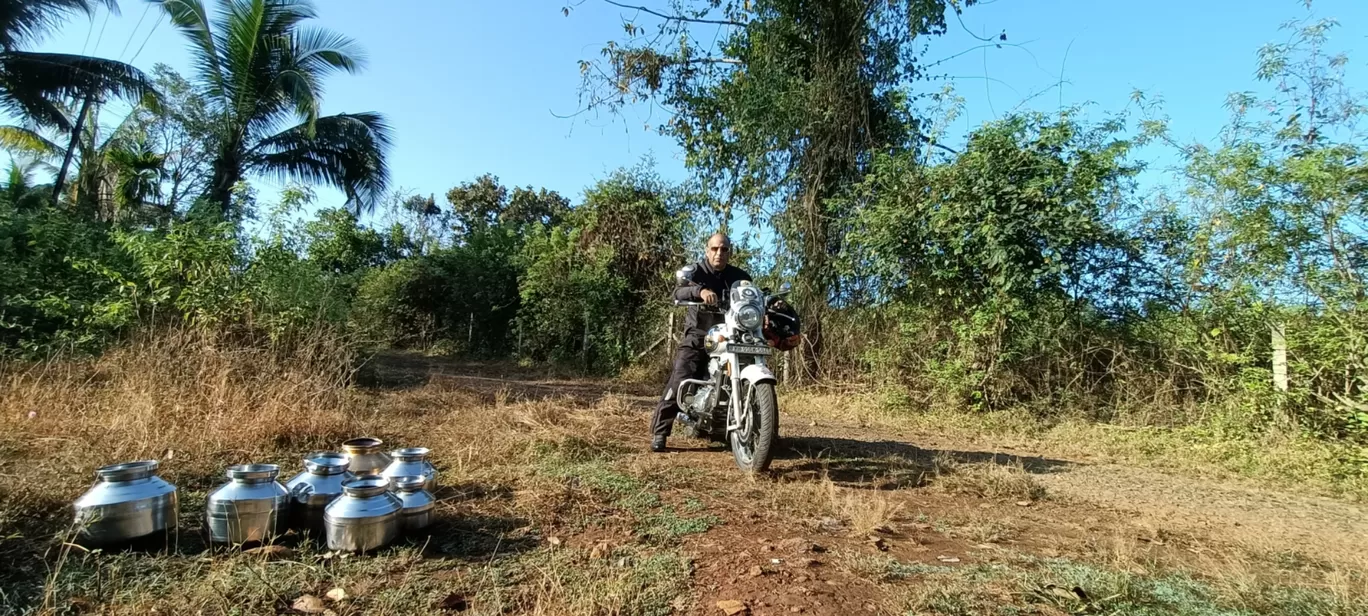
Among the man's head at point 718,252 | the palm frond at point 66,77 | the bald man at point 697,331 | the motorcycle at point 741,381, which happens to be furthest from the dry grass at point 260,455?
the palm frond at point 66,77

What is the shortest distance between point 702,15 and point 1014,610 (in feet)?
30.2

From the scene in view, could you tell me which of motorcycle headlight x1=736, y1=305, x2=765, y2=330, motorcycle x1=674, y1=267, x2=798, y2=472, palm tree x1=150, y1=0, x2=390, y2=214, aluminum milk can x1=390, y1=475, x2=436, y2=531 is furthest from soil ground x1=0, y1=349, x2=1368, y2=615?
palm tree x1=150, y1=0, x2=390, y2=214

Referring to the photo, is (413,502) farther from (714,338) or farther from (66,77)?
(66,77)

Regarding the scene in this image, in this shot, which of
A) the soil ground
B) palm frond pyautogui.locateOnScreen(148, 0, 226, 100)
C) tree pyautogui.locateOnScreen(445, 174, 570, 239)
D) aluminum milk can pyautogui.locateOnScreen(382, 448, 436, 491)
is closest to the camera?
the soil ground

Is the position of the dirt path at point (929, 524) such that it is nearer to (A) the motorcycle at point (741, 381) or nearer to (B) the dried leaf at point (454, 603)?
(A) the motorcycle at point (741, 381)

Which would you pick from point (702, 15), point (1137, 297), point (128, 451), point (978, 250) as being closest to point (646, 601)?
point (128, 451)

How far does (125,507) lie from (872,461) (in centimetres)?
387

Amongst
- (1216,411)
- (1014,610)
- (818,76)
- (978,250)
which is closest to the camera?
(1014,610)

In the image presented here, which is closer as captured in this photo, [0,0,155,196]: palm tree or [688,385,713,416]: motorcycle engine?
[688,385,713,416]: motorcycle engine

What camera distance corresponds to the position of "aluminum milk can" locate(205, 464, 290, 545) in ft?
7.41

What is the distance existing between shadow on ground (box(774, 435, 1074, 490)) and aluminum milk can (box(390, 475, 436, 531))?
6.63 feet

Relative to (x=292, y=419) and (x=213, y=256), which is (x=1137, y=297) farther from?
(x=213, y=256)

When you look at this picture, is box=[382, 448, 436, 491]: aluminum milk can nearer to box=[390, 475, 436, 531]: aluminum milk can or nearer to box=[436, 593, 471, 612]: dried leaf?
box=[390, 475, 436, 531]: aluminum milk can

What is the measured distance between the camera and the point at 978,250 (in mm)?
6383
